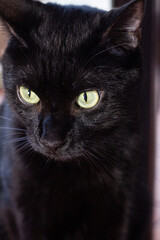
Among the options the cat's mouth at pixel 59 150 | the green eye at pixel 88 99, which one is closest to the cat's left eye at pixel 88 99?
the green eye at pixel 88 99

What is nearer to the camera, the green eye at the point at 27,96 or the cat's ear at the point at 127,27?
the cat's ear at the point at 127,27

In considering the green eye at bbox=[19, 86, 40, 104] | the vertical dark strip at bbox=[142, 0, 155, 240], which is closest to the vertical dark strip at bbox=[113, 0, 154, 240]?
the vertical dark strip at bbox=[142, 0, 155, 240]

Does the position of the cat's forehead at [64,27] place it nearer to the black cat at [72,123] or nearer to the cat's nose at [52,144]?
the black cat at [72,123]

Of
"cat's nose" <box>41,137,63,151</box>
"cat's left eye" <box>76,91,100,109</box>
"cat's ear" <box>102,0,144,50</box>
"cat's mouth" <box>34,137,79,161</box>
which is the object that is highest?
"cat's ear" <box>102,0,144,50</box>

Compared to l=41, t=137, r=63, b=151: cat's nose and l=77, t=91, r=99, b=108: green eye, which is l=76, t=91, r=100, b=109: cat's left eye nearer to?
l=77, t=91, r=99, b=108: green eye

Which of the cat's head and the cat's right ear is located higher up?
the cat's right ear

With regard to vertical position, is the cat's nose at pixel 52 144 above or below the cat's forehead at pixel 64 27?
below

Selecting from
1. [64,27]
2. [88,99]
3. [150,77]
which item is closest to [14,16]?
[64,27]
